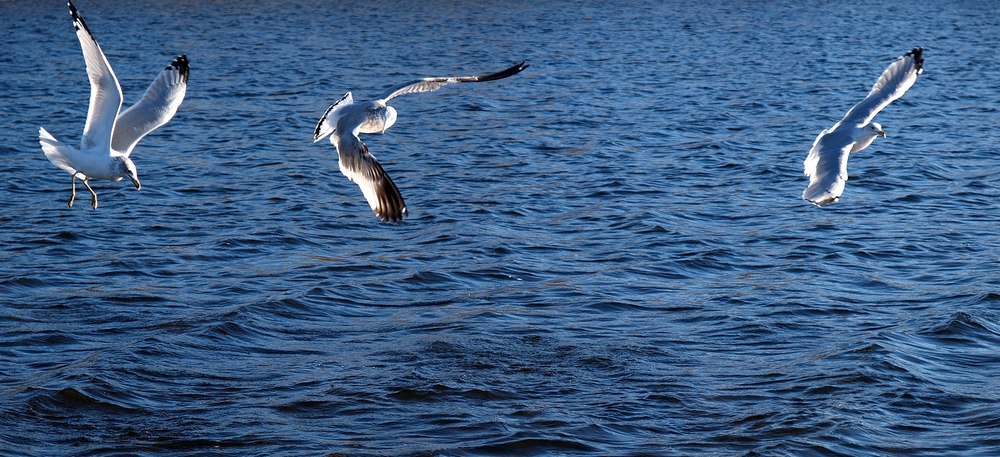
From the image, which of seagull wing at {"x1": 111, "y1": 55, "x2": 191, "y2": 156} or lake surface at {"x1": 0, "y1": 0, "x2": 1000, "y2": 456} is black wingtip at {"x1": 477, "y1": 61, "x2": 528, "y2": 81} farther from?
seagull wing at {"x1": 111, "y1": 55, "x2": 191, "y2": 156}

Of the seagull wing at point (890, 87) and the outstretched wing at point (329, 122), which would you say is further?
the seagull wing at point (890, 87)

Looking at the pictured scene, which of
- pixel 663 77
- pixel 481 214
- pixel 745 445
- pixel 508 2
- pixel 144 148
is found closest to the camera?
pixel 745 445

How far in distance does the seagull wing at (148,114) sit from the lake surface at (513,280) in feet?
4.38

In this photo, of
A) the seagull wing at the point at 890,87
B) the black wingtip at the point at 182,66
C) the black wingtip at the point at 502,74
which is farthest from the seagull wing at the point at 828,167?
the black wingtip at the point at 182,66

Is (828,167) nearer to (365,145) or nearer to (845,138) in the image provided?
(845,138)

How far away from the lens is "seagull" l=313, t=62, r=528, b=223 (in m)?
9.27

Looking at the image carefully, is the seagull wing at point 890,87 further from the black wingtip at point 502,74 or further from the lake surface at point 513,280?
the black wingtip at point 502,74

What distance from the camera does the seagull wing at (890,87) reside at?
10945 mm

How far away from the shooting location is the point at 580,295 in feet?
36.2

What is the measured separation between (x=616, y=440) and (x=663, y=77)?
17793 millimetres

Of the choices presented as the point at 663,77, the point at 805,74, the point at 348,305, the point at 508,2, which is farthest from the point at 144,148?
the point at 508,2

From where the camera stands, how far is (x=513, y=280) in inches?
453

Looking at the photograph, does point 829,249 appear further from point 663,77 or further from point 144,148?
point 663,77

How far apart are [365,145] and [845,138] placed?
3.86 m
